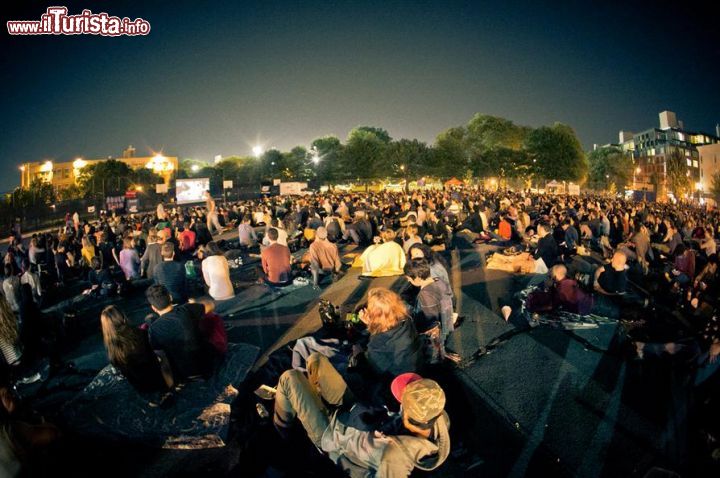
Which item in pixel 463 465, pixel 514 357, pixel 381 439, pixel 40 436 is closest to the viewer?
pixel 381 439

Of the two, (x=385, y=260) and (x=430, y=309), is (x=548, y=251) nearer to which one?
(x=385, y=260)

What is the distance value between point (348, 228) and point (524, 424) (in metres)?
10.6

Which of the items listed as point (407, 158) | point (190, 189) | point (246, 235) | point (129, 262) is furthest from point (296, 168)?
point (129, 262)

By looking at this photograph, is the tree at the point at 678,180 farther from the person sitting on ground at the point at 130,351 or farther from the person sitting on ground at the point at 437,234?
the person sitting on ground at the point at 130,351

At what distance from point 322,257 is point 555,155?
58.3m

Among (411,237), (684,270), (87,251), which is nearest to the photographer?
(684,270)

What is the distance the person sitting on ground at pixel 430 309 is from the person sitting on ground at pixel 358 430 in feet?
5.71

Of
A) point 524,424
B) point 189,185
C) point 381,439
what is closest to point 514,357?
point 524,424

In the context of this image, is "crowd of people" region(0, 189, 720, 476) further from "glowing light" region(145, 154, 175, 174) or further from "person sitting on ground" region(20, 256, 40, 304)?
"glowing light" region(145, 154, 175, 174)

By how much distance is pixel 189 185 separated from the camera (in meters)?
29.8

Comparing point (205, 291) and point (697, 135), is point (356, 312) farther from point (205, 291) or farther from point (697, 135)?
point (697, 135)

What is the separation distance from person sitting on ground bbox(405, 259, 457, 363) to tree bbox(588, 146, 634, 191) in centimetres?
8963

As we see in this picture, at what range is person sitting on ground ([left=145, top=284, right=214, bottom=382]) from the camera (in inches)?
175

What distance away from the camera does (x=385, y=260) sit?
9.58 meters
